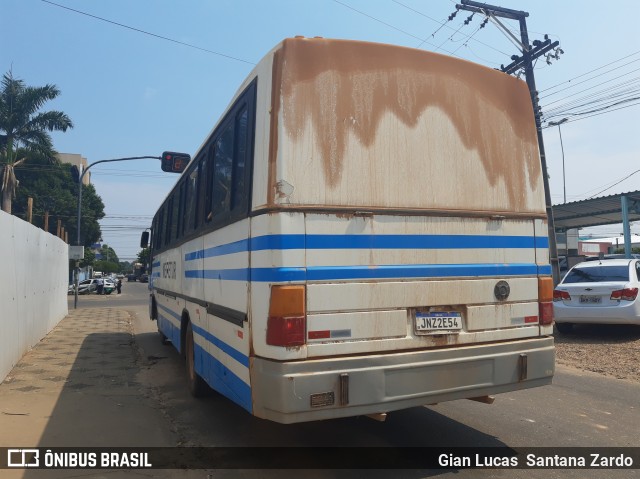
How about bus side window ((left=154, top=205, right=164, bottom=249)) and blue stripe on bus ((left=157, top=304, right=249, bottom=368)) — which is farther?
bus side window ((left=154, top=205, right=164, bottom=249))

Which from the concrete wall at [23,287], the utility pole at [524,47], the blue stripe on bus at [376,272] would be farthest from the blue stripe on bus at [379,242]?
the utility pole at [524,47]

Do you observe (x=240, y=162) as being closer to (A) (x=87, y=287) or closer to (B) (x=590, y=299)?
(B) (x=590, y=299)

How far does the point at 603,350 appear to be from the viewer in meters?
8.97

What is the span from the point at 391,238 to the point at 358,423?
2.34m

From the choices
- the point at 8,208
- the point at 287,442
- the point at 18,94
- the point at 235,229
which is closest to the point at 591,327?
the point at 287,442

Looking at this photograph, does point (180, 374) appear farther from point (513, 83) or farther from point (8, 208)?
point (8, 208)

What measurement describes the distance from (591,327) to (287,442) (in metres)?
9.09

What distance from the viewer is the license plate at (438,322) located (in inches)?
156

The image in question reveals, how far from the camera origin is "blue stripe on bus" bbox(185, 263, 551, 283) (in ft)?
11.7

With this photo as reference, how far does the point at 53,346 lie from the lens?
1092 cm

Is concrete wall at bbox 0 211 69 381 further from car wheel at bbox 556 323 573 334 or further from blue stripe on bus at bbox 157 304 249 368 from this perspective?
car wheel at bbox 556 323 573 334

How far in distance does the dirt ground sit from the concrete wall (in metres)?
8.73

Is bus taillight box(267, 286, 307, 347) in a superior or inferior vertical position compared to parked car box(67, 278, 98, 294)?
superior

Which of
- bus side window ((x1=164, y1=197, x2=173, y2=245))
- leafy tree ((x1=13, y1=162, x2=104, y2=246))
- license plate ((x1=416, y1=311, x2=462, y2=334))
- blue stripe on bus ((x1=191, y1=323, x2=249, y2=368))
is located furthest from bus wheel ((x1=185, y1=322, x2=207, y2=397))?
leafy tree ((x1=13, y1=162, x2=104, y2=246))
